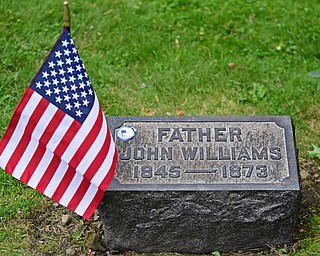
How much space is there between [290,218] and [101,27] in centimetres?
264

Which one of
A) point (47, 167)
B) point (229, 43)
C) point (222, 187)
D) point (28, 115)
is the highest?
point (28, 115)

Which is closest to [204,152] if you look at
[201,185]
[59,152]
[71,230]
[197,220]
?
[201,185]

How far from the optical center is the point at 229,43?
5.74 m

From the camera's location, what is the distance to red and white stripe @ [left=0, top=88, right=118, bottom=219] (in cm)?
339

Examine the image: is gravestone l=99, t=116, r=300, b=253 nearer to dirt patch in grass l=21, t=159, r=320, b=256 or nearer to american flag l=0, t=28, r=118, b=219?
dirt patch in grass l=21, t=159, r=320, b=256

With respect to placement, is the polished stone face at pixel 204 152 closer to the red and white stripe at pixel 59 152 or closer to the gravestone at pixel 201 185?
the gravestone at pixel 201 185

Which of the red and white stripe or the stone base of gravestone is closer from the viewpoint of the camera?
the red and white stripe

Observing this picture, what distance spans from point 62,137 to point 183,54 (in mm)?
2353

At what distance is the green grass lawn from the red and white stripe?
1.13 meters

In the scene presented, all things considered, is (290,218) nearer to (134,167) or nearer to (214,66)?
(134,167)

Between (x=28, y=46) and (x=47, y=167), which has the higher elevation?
(x=47, y=167)

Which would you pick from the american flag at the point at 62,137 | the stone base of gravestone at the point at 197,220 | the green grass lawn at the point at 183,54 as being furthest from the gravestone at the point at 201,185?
the green grass lawn at the point at 183,54

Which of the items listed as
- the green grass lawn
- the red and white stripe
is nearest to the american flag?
the red and white stripe

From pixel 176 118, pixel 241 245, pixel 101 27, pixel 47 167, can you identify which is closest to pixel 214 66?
pixel 101 27
